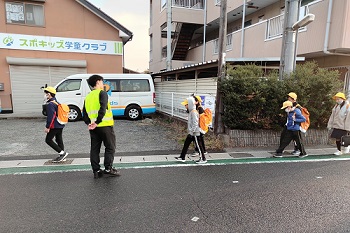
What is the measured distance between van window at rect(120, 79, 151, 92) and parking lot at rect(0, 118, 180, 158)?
2.02m

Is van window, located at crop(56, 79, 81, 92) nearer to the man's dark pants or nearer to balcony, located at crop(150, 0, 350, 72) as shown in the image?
the man's dark pants

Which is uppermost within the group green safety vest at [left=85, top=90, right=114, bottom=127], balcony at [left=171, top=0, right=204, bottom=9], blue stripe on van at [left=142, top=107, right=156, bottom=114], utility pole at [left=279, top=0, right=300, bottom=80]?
balcony at [left=171, top=0, right=204, bottom=9]

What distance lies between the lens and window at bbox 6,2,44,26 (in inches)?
460

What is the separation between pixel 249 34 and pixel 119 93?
22.9 feet

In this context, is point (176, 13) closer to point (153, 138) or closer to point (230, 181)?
point (153, 138)

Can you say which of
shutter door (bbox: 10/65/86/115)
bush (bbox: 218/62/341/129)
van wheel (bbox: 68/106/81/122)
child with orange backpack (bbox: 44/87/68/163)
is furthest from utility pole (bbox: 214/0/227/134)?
shutter door (bbox: 10/65/86/115)

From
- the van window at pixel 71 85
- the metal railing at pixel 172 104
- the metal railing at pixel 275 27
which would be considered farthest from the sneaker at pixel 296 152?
the van window at pixel 71 85

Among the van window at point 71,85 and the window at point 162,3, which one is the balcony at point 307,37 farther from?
the van window at point 71,85

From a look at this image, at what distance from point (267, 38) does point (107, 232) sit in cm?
1031

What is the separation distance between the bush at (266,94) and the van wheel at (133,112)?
5315 millimetres

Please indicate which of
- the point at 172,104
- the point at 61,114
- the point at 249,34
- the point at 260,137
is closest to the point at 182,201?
the point at 61,114

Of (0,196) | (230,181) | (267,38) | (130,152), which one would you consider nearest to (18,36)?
(130,152)

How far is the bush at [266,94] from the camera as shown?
5883 mm

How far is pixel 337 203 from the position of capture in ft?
10.4
